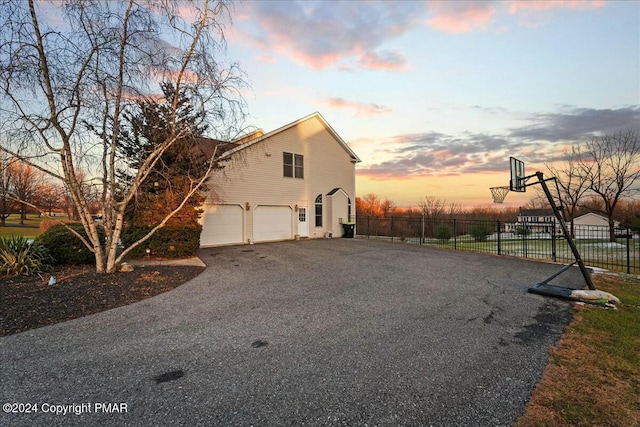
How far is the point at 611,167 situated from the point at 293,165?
22792 mm

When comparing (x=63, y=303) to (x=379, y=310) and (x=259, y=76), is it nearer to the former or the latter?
(x=379, y=310)

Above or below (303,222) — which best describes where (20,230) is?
below

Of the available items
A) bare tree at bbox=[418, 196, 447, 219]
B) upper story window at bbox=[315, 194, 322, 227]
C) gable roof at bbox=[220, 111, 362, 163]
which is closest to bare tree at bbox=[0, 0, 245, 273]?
gable roof at bbox=[220, 111, 362, 163]

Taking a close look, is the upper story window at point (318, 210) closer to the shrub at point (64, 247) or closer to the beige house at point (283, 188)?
the beige house at point (283, 188)

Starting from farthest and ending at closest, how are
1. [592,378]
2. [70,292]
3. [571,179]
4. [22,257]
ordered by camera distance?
[571,179], [22,257], [70,292], [592,378]

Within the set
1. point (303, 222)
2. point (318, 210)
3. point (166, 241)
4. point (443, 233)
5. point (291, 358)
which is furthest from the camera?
point (443, 233)

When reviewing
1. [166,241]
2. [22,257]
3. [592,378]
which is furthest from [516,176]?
[22,257]

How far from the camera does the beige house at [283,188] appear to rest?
13312 millimetres

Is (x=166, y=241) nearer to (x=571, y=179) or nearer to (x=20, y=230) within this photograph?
(x=20, y=230)

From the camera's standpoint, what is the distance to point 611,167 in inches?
816

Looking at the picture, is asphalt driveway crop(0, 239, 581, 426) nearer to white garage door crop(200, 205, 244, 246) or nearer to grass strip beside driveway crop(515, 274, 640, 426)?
grass strip beside driveway crop(515, 274, 640, 426)

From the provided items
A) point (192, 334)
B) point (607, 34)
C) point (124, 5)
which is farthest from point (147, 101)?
point (607, 34)

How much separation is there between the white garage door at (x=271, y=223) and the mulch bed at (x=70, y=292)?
705cm

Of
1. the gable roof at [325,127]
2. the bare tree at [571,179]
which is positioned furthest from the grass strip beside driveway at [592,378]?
the bare tree at [571,179]
